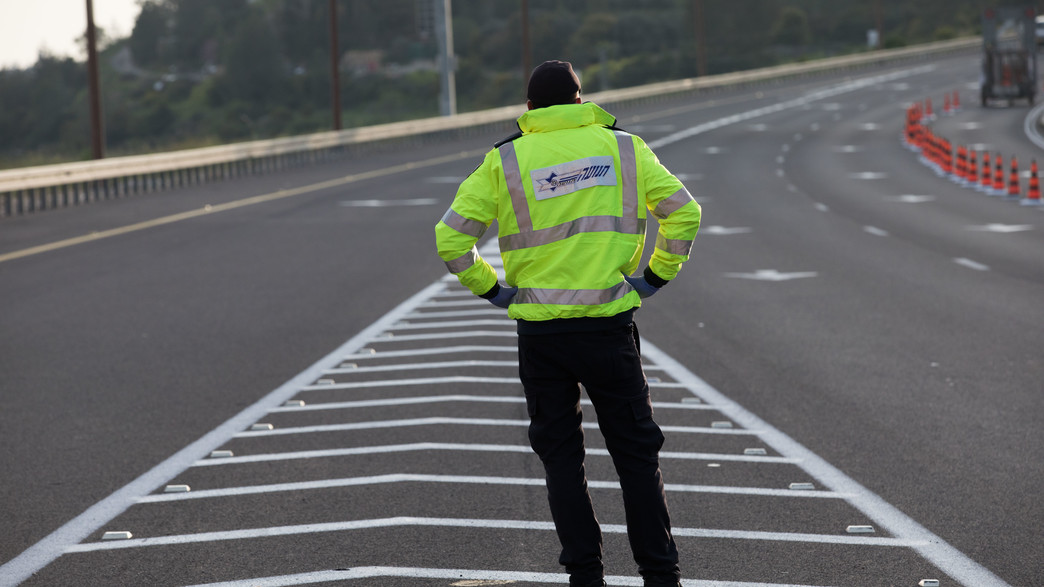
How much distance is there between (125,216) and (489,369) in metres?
16.5

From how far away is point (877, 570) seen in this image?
546 cm

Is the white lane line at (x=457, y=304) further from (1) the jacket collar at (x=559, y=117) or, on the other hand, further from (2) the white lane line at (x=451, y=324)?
(1) the jacket collar at (x=559, y=117)

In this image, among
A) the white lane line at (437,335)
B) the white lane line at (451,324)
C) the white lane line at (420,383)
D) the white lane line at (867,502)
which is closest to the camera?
the white lane line at (867,502)

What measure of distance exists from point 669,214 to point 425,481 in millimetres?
2496

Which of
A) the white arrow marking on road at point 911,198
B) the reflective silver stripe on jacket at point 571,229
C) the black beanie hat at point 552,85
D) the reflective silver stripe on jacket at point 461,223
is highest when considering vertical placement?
the black beanie hat at point 552,85

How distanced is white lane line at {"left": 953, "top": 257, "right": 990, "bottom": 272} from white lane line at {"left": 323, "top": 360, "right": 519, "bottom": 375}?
304 inches

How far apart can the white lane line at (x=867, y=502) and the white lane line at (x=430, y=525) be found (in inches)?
4.7

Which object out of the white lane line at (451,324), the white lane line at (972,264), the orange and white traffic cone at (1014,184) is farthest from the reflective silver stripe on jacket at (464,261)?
the orange and white traffic cone at (1014,184)

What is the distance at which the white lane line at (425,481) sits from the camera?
6727mm

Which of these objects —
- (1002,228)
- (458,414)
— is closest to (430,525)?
(458,414)

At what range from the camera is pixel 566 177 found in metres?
5.00

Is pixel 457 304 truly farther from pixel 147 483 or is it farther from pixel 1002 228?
pixel 1002 228

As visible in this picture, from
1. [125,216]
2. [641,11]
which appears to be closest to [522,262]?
[125,216]

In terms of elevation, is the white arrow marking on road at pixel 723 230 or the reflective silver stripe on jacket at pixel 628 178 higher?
the reflective silver stripe on jacket at pixel 628 178
